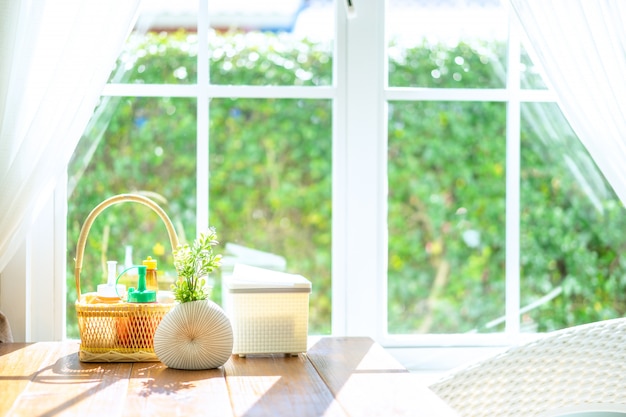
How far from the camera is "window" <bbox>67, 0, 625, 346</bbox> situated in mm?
2625

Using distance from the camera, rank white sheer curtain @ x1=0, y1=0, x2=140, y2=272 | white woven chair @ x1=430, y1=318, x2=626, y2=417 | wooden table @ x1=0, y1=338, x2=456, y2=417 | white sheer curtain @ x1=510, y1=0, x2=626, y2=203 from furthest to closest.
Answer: white sheer curtain @ x1=510, y1=0, x2=626, y2=203 → white sheer curtain @ x1=0, y1=0, x2=140, y2=272 → white woven chair @ x1=430, y1=318, x2=626, y2=417 → wooden table @ x1=0, y1=338, x2=456, y2=417

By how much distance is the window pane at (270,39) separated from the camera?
267 cm

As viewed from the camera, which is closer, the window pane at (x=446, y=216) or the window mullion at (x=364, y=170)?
the window mullion at (x=364, y=170)

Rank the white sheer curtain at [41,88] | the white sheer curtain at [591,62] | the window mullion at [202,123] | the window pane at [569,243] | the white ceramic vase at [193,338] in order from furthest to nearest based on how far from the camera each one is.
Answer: the window pane at [569,243]
the window mullion at [202,123]
the white sheer curtain at [591,62]
the white sheer curtain at [41,88]
the white ceramic vase at [193,338]

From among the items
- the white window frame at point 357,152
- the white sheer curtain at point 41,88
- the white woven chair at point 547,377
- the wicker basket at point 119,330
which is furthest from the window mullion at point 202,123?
the white woven chair at point 547,377

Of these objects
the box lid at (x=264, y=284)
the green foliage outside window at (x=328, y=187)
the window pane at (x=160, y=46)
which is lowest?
the box lid at (x=264, y=284)

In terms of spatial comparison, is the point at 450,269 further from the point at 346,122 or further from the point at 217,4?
the point at 217,4

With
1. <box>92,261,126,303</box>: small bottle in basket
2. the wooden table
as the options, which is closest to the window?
<box>92,261,126,303</box>: small bottle in basket

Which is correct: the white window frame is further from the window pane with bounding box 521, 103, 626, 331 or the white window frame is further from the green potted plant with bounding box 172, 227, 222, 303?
the green potted plant with bounding box 172, 227, 222, 303

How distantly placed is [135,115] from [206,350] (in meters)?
0.96

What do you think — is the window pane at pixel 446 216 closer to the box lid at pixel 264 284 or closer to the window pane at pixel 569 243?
the window pane at pixel 569 243

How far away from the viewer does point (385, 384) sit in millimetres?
1874

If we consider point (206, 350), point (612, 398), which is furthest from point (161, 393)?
point (612, 398)

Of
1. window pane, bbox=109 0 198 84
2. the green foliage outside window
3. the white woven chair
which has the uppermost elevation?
window pane, bbox=109 0 198 84
